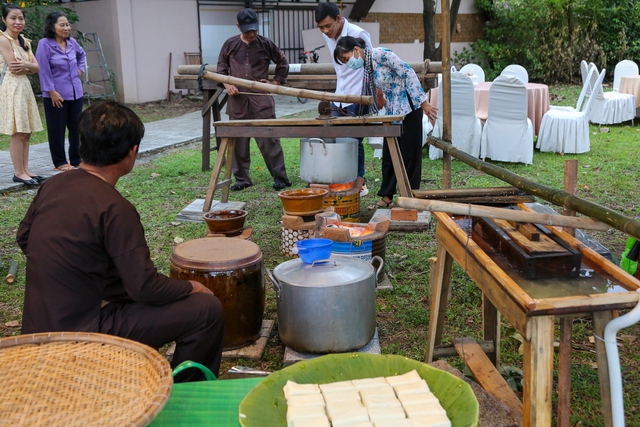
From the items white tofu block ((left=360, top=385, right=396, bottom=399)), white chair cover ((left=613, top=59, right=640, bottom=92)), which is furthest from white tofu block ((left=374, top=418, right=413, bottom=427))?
white chair cover ((left=613, top=59, right=640, bottom=92))

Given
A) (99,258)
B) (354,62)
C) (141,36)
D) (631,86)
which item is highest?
(141,36)

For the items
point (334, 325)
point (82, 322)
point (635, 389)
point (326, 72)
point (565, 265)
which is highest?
point (326, 72)

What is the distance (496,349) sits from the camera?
314 centimetres

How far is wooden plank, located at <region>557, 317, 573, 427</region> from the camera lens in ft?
6.70

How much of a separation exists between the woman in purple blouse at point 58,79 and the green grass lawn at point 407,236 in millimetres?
996

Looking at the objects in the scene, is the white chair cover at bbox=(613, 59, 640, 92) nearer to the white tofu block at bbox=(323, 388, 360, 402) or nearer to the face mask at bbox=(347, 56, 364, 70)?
the face mask at bbox=(347, 56, 364, 70)

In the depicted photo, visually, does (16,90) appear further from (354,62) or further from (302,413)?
(302,413)

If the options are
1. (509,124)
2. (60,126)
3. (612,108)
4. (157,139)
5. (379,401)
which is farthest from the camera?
(612,108)

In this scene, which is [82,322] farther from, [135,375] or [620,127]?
[620,127]

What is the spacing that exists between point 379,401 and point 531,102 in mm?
8557

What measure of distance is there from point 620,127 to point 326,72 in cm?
676

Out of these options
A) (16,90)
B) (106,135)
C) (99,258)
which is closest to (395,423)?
(99,258)

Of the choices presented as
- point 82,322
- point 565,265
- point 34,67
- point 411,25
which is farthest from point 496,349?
point 411,25

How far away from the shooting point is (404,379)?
70.9 inches
